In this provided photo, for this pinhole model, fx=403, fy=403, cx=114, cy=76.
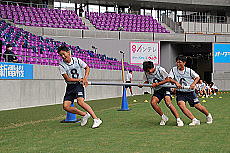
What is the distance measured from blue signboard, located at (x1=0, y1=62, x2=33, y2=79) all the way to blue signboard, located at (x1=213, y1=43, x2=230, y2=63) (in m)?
27.0

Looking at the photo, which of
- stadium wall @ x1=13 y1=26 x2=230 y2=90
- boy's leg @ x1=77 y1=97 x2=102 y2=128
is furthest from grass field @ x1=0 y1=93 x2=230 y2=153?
stadium wall @ x1=13 y1=26 x2=230 y2=90

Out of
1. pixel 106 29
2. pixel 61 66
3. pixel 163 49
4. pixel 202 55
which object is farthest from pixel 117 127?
pixel 202 55

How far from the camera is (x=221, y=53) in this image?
41.7m

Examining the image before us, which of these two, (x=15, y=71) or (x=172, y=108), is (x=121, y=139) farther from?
(x=15, y=71)

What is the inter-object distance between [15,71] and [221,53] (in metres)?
Result: 28.9

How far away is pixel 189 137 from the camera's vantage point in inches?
298

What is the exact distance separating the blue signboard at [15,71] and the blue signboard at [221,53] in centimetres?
2696

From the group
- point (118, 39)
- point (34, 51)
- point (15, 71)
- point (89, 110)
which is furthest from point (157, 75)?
point (118, 39)

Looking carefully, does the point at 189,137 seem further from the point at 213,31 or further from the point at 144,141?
the point at 213,31

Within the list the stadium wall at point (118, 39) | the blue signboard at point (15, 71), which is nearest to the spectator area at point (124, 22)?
the stadium wall at point (118, 39)

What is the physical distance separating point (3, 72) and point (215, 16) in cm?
3433

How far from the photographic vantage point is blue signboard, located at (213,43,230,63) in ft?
136

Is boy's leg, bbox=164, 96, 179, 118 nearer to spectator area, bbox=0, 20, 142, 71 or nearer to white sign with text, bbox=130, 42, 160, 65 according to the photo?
spectator area, bbox=0, 20, 142, 71

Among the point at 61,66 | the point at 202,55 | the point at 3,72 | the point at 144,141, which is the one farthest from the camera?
the point at 202,55
